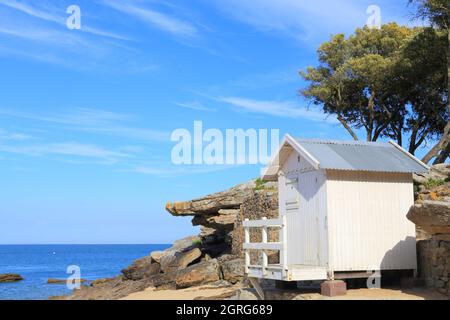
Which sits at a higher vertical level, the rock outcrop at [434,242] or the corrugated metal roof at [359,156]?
the corrugated metal roof at [359,156]

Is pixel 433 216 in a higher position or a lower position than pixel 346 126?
lower

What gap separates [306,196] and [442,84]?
78.4 ft

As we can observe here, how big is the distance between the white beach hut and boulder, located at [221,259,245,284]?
18.6 feet

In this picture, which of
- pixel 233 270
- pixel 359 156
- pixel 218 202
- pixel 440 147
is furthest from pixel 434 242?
pixel 440 147

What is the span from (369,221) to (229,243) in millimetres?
14029

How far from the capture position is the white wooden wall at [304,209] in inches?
639

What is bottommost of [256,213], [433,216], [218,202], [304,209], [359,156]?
[433,216]

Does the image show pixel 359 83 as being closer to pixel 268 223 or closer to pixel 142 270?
pixel 142 270

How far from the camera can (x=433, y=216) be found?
14.6m

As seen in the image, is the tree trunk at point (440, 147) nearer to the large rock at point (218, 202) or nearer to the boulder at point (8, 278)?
the large rock at point (218, 202)

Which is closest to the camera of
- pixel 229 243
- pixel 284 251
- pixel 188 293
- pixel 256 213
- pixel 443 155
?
pixel 284 251

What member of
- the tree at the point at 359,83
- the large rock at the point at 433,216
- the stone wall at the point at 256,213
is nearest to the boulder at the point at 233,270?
the stone wall at the point at 256,213

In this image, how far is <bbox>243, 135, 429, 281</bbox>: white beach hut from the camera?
1593 centimetres

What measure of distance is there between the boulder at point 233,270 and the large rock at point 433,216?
9531 millimetres
